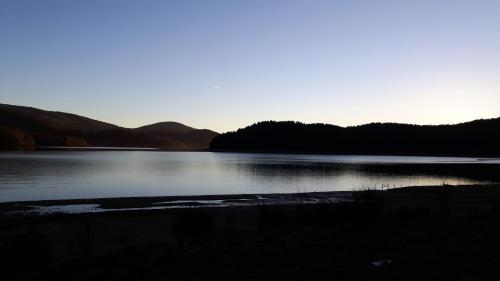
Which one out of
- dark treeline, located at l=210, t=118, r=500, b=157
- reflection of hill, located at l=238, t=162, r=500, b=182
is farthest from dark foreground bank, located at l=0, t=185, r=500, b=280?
dark treeline, located at l=210, t=118, r=500, b=157

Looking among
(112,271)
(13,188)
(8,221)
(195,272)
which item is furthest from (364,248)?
(13,188)

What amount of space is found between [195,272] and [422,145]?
182281 mm

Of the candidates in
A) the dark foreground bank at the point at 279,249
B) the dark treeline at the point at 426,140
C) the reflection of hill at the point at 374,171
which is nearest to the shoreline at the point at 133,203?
the dark foreground bank at the point at 279,249

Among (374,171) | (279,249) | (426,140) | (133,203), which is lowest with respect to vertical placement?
(133,203)

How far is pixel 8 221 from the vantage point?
63.1 ft

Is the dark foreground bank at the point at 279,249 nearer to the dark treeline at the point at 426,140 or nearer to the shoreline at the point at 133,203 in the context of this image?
the shoreline at the point at 133,203

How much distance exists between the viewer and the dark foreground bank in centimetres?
864

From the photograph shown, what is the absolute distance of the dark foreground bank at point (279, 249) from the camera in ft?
28.3

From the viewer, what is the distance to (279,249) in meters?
10.9

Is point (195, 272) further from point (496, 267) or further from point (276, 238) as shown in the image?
point (496, 267)

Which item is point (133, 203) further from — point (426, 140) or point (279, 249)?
point (426, 140)

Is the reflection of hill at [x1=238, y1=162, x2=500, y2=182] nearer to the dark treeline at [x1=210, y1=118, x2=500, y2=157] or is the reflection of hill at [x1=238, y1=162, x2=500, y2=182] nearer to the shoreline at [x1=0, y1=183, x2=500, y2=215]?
the shoreline at [x1=0, y1=183, x2=500, y2=215]

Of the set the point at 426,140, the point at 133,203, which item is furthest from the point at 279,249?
the point at 426,140

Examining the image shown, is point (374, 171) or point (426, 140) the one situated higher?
point (426, 140)
